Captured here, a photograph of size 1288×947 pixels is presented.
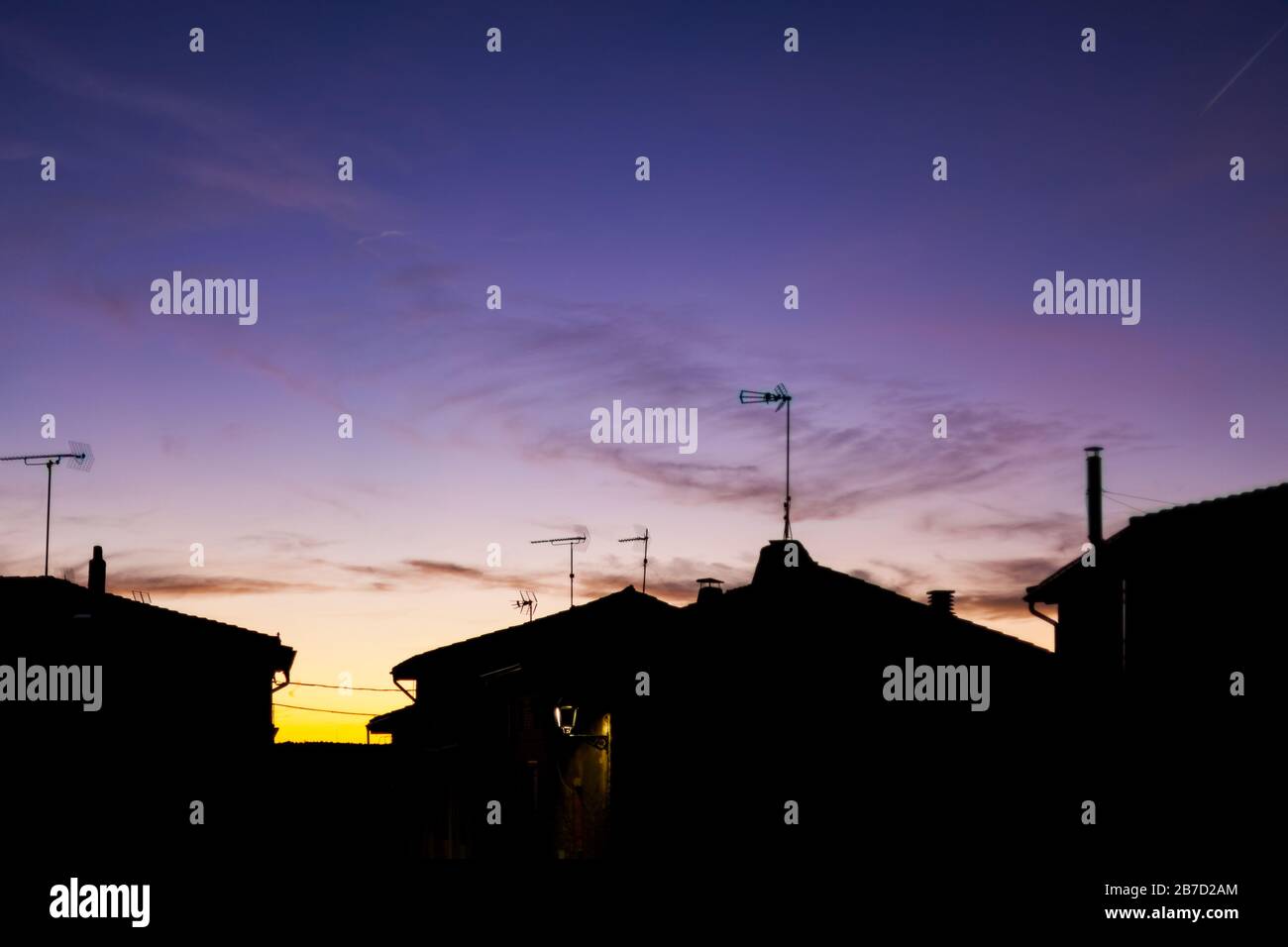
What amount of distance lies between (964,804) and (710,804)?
5.06 metres

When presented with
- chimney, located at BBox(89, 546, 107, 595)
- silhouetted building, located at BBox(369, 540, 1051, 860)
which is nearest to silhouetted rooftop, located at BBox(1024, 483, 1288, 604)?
silhouetted building, located at BBox(369, 540, 1051, 860)

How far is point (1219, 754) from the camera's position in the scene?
79.7ft

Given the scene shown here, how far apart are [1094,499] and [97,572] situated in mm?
23146

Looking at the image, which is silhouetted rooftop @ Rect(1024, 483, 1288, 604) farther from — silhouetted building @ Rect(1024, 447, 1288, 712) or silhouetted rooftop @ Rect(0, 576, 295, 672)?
silhouetted rooftop @ Rect(0, 576, 295, 672)

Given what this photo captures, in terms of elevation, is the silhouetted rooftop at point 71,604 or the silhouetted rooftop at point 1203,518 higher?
the silhouetted rooftop at point 1203,518

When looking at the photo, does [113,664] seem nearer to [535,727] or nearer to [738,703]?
[535,727]

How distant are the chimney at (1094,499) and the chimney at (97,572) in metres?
22.8

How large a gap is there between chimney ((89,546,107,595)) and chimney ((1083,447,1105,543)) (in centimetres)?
2275

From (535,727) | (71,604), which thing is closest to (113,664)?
(71,604)

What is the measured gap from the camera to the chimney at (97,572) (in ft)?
99.1

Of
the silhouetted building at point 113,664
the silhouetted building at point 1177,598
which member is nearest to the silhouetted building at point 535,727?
the silhouetted building at point 113,664

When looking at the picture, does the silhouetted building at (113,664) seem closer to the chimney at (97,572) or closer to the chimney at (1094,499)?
the chimney at (97,572)

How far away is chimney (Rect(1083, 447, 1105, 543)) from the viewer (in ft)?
105
